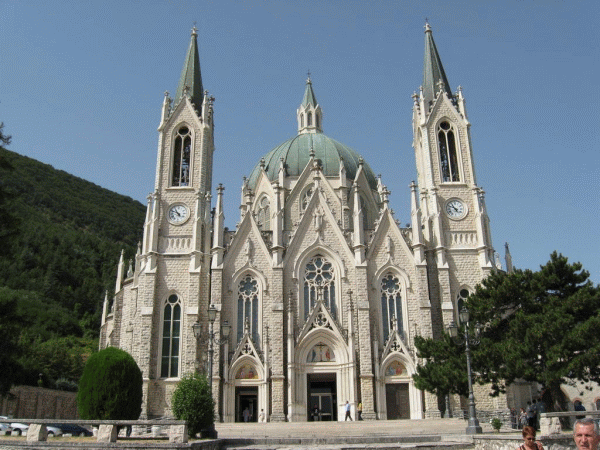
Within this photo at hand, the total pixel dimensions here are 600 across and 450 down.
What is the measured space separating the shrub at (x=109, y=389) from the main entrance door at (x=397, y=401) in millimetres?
16481

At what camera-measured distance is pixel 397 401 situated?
34.0m

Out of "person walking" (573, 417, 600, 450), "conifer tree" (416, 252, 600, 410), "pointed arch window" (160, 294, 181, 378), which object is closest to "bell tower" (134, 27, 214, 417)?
"pointed arch window" (160, 294, 181, 378)

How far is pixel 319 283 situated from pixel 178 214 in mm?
10024

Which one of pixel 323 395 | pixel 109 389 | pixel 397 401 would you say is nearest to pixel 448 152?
pixel 397 401

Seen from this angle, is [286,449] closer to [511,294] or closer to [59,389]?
[511,294]

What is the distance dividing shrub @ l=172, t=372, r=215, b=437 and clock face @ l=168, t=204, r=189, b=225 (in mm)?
17483

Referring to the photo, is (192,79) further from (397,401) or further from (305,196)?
(397,401)

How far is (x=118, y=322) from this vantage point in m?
Result: 39.4

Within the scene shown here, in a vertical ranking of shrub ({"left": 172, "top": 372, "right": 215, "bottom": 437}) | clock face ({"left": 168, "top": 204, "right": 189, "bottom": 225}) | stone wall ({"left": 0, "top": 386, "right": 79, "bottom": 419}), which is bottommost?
shrub ({"left": 172, "top": 372, "right": 215, "bottom": 437})

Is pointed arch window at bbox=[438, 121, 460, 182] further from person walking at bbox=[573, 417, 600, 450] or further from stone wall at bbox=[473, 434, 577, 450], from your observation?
person walking at bbox=[573, 417, 600, 450]

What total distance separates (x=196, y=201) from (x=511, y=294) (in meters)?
19.9

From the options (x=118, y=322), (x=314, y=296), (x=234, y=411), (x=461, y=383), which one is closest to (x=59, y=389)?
(x=118, y=322)

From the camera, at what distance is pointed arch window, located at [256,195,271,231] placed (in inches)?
1773

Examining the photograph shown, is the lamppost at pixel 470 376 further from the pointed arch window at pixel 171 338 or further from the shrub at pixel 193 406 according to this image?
the pointed arch window at pixel 171 338
